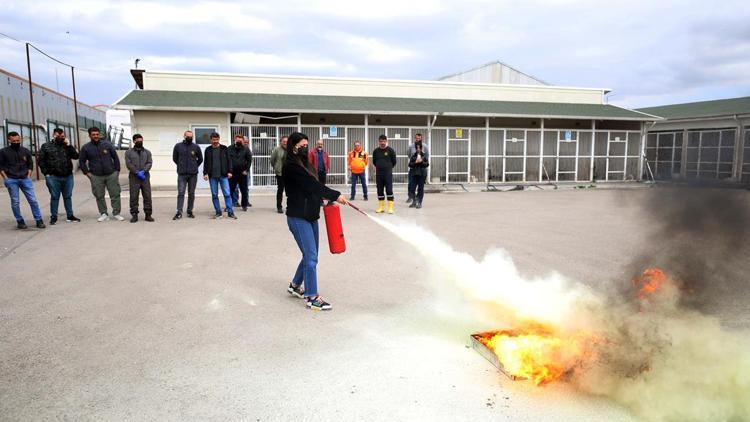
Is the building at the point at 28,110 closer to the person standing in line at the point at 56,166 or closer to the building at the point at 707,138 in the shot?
the person standing in line at the point at 56,166

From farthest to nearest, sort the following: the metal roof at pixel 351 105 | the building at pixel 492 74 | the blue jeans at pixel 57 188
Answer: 1. the building at pixel 492 74
2. the metal roof at pixel 351 105
3. the blue jeans at pixel 57 188

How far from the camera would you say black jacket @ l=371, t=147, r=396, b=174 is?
1287 cm

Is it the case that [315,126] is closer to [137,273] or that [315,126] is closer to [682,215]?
[137,273]

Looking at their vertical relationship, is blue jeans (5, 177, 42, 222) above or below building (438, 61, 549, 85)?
below

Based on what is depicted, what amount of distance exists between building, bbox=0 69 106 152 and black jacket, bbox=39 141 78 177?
17427mm

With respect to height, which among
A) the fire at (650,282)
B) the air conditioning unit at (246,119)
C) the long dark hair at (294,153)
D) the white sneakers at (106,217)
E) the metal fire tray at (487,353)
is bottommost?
the metal fire tray at (487,353)

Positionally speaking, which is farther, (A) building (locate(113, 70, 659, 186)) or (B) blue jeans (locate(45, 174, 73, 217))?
(A) building (locate(113, 70, 659, 186))

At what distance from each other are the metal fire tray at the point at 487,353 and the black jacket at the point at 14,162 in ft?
31.1

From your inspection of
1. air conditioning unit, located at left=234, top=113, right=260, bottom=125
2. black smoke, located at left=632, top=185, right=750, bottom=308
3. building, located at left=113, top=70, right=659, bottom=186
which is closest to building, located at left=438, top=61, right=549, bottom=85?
building, located at left=113, top=70, right=659, bottom=186

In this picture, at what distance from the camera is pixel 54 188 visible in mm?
10672

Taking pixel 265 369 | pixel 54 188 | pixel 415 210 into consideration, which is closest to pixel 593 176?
pixel 415 210

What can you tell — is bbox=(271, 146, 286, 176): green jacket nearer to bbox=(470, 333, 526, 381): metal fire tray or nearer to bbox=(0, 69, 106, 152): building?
bbox=(470, 333, 526, 381): metal fire tray

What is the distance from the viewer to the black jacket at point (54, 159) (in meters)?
10.5

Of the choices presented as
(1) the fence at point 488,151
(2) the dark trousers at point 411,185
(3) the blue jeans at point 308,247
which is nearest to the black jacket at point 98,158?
(2) the dark trousers at point 411,185
